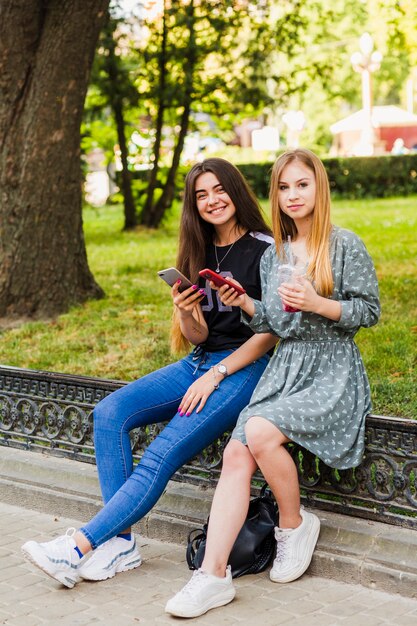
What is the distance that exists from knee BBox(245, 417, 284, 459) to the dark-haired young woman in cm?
38

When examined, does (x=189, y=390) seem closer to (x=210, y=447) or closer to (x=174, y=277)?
(x=174, y=277)

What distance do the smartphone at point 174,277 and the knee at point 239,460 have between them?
2.51 ft

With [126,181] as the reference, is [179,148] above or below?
above

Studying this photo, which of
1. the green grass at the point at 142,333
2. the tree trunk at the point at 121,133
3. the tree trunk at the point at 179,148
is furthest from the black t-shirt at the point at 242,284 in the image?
the tree trunk at the point at 121,133

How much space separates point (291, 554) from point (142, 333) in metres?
4.09

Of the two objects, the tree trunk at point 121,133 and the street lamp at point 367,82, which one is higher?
the street lamp at point 367,82

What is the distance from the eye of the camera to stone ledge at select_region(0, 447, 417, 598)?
402 cm

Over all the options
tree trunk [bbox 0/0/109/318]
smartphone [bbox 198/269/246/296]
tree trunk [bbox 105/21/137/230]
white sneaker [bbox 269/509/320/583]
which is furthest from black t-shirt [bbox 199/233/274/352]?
tree trunk [bbox 105/21/137/230]

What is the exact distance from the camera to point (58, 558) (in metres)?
4.13

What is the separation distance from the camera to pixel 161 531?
15.8 feet

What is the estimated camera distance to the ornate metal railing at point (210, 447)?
4184 millimetres

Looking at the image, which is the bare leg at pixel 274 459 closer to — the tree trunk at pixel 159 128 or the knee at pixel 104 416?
the knee at pixel 104 416

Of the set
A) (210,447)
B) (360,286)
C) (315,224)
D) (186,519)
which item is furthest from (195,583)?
(315,224)

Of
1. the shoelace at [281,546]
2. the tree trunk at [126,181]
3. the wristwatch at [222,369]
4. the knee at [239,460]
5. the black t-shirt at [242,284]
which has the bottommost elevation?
the shoelace at [281,546]
